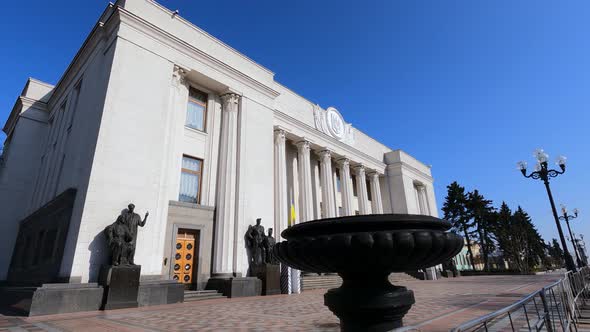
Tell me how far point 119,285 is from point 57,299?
1429mm

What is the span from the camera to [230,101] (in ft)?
51.1

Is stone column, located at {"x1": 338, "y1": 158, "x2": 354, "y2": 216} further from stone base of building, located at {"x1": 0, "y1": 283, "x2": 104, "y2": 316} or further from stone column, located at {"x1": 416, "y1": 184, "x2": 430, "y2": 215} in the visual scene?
stone base of building, located at {"x1": 0, "y1": 283, "x2": 104, "y2": 316}

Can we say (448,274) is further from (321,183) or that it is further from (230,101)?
(230,101)

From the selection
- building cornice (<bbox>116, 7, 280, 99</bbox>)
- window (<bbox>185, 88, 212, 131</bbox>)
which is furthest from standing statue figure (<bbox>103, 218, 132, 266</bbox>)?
building cornice (<bbox>116, 7, 280, 99</bbox>)

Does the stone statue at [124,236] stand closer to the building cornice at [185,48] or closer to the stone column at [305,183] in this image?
the building cornice at [185,48]

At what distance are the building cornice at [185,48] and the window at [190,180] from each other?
455 centimetres

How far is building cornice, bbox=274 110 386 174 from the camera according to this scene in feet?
66.1

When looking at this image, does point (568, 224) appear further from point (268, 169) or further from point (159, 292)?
point (159, 292)

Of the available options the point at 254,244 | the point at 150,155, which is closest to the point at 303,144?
the point at 254,244

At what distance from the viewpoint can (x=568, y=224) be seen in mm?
22031

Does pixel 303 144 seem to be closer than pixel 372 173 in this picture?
Yes

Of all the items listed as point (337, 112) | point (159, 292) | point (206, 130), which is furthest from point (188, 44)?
point (337, 112)

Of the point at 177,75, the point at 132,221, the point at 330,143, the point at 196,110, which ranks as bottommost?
the point at 132,221

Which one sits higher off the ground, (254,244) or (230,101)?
(230,101)
